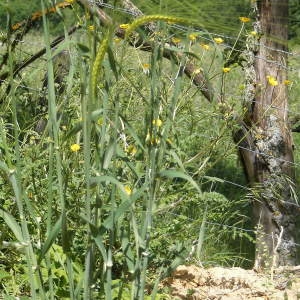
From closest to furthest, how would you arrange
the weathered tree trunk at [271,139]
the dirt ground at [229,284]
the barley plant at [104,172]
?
1. the barley plant at [104,172]
2. the dirt ground at [229,284]
3. the weathered tree trunk at [271,139]

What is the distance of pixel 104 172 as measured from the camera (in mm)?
2225

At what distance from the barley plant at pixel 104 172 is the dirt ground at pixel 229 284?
195mm

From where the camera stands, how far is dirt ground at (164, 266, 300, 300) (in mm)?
3549

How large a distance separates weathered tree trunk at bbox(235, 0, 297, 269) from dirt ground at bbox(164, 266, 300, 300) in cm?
85

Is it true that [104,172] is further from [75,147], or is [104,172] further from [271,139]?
[271,139]

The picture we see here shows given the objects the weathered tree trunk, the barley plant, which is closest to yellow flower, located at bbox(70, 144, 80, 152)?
the barley plant

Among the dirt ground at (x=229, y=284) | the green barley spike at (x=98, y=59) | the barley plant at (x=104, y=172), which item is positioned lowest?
the dirt ground at (x=229, y=284)

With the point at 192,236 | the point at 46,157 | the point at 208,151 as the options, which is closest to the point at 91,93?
the point at 208,151

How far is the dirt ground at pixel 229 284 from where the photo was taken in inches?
140

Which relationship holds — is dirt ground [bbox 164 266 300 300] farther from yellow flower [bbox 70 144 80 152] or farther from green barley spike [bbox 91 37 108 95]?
green barley spike [bbox 91 37 108 95]

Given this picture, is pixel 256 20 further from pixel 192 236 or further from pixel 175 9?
pixel 175 9

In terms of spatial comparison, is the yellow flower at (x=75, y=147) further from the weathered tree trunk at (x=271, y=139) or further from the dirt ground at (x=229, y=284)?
the weathered tree trunk at (x=271, y=139)

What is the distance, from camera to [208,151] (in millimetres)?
3053

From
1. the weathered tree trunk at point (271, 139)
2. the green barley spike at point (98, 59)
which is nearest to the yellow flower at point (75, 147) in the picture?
the green barley spike at point (98, 59)
